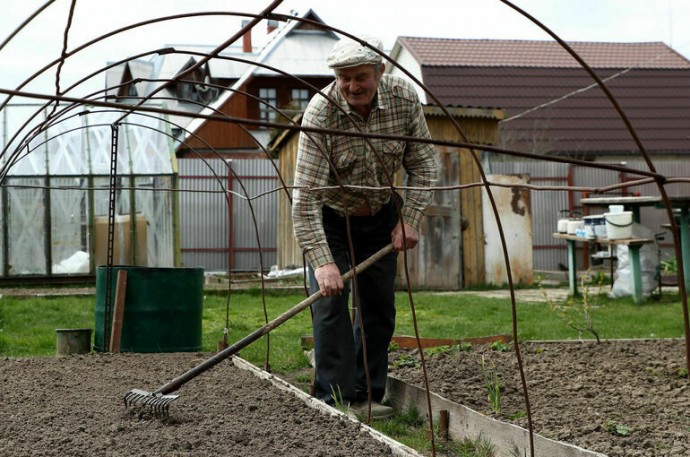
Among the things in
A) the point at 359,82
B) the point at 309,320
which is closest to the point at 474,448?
the point at 359,82

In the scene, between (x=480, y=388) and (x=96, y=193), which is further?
(x=96, y=193)

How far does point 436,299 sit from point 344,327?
5683 mm

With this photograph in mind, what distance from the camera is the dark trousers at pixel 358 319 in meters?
3.68

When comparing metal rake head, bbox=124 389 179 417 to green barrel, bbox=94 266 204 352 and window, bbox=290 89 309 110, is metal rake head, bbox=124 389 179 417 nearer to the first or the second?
green barrel, bbox=94 266 204 352

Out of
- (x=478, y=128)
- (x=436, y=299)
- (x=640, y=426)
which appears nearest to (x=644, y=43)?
(x=478, y=128)

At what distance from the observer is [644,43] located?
901 inches

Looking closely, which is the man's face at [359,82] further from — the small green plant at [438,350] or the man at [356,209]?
the small green plant at [438,350]

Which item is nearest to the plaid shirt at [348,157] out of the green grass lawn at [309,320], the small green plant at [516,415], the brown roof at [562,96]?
the small green plant at [516,415]

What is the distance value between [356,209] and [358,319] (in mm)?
493

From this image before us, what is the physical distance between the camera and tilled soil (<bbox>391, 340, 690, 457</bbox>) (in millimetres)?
2900

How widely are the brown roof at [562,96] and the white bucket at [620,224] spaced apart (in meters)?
8.93

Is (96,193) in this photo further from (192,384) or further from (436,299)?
(192,384)

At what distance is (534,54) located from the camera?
2159 cm

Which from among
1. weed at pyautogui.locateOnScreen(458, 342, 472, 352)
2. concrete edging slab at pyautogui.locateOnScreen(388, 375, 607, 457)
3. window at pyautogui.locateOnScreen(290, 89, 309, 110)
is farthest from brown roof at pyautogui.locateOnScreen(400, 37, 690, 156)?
concrete edging slab at pyautogui.locateOnScreen(388, 375, 607, 457)
